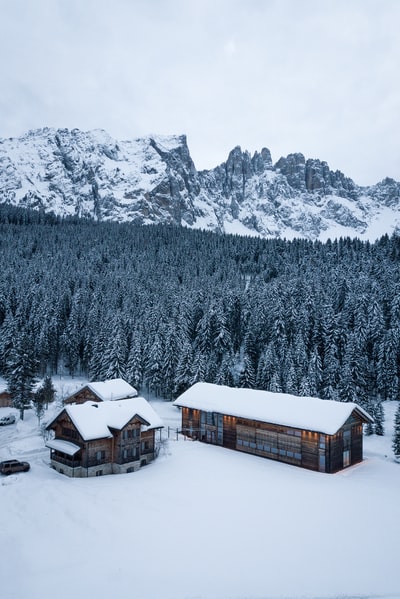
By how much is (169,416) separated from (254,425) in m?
17.8

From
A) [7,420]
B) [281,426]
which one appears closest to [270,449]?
[281,426]

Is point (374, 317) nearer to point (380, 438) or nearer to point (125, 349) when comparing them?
point (380, 438)

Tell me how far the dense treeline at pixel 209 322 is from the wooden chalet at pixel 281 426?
54.4 feet

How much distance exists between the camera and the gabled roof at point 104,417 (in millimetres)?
33719

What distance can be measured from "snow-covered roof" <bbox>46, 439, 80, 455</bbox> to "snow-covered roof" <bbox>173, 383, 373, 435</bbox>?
12.6 m

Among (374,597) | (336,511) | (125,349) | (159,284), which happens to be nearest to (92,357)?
(125,349)

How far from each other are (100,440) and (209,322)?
1743 inches

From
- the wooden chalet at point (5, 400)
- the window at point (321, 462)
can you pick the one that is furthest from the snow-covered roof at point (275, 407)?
the wooden chalet at point (5, 400)

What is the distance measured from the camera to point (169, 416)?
5319cm

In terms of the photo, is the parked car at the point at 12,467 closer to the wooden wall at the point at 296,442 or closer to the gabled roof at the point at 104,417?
the gabled roof at the point at 104,417

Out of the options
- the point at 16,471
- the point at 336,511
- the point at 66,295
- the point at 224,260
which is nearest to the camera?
the point at 336,511

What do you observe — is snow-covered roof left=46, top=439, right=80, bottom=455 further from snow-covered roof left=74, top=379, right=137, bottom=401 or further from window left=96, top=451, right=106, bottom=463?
snow-covered roof left=74, top=379, right=137, bottom=401

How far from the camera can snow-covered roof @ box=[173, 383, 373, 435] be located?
3428 centimetres

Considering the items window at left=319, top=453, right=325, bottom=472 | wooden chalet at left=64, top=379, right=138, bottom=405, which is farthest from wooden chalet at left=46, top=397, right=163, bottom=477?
window at left=319, top=453, right=325, bottom=472
